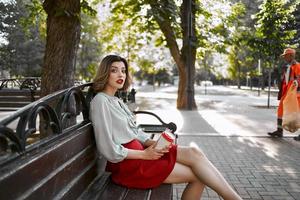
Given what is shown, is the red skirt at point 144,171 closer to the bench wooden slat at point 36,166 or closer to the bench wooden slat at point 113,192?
the bench wooden slat at point 113,192

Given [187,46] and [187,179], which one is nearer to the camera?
[187,179]

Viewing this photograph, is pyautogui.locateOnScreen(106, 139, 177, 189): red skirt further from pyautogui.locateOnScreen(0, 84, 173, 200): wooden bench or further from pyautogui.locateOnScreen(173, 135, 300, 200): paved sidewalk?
pyautogui.locateOnScreen(173, 135, 300, 200): paved sidewalk

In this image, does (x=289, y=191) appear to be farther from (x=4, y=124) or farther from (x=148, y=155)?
(x=4, y=124)

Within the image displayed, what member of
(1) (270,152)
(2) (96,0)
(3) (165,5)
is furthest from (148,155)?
(2) (96,0)

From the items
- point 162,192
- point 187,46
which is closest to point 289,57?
point 162,192

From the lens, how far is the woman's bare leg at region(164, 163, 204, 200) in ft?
10.1

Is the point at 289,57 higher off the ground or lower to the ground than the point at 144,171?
higher

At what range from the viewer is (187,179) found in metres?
3.12

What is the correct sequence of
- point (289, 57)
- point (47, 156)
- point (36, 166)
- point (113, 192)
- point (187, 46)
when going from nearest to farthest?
point (36, 166)
point (47, 156)
point (113, 192)
point (289, 57)
point (187, 46)

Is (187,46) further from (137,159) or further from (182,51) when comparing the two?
(137,159)

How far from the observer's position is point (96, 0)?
14.0 metres

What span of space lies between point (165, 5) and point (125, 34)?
11659 millimetres

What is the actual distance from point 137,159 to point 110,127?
0.35 metres

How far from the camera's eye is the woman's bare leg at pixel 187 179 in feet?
10.1
